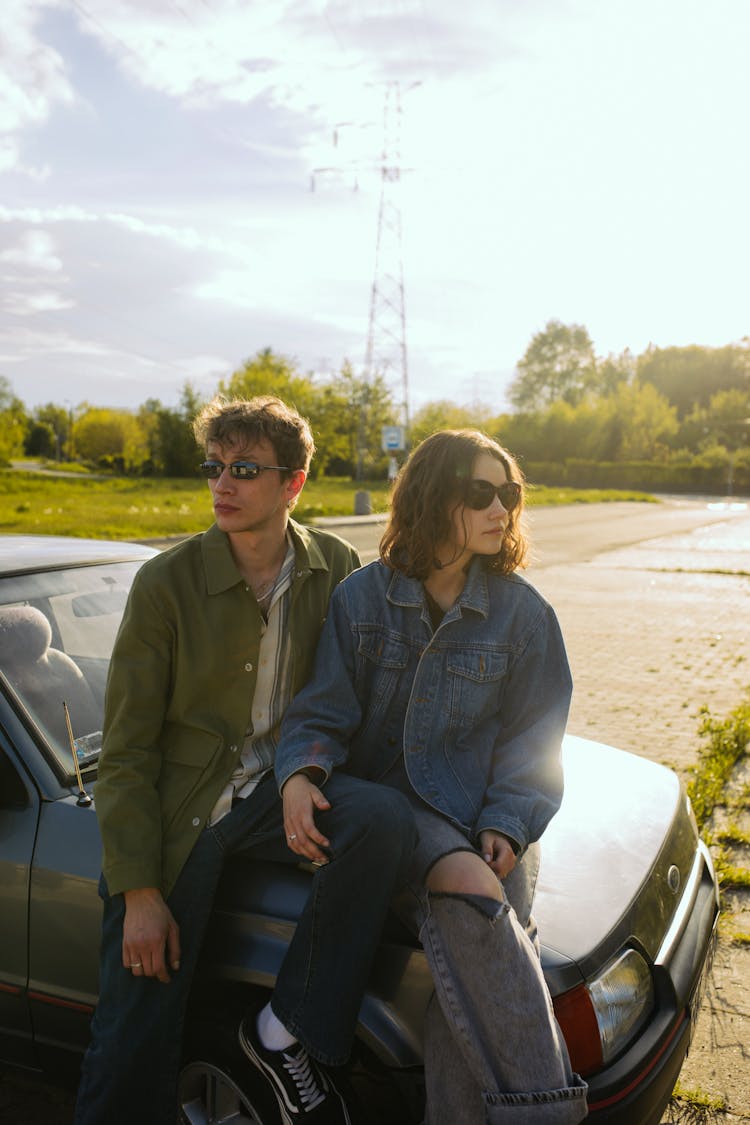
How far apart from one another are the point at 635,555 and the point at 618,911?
57.2ft

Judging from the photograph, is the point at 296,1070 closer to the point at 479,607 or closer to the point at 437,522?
the point at 479,607

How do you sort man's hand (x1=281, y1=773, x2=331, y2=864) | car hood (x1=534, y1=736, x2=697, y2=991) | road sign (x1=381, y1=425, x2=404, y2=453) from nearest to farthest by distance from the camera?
man's hand (x1=281, y1=773, x2=331, y2=864) < car hood (x1=534, y1=736, x2=697, y2=991) < road sign (x1=381, y1=425, x2=404, y2=453)

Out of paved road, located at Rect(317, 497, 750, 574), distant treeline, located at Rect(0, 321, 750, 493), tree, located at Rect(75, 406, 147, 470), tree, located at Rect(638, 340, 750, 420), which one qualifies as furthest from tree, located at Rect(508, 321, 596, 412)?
paved road, located at Rect(317, 497, 750, 574)

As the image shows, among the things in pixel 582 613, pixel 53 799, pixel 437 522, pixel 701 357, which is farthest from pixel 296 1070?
pixel 701 357

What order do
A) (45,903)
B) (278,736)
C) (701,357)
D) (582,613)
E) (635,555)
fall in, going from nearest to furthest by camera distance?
1. (45,903)
2. (278,736)
3. (582,613)
4. (635,555)
5. (701,357)

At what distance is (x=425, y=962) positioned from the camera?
192 cm

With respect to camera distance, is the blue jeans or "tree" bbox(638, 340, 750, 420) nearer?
the blue jeans

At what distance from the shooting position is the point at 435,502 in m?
2.41

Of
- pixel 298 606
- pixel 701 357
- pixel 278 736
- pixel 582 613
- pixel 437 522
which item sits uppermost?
pixel 701 357

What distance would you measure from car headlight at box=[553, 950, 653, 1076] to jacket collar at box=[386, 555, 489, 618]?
90cm

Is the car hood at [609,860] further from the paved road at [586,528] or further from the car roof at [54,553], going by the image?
the paved road at [586,528]

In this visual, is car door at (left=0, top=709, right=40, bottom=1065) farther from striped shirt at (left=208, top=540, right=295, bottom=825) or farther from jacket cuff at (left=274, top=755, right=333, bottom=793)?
jacket cuff at (left=274, top=755, right=333, bottom=793)

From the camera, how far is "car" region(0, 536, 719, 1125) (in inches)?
76.9

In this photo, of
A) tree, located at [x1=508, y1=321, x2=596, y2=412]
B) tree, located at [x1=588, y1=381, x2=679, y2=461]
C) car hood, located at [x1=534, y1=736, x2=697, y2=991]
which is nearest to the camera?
car hood, located at [x1=534, y1=736, x2=697, y2=991]
